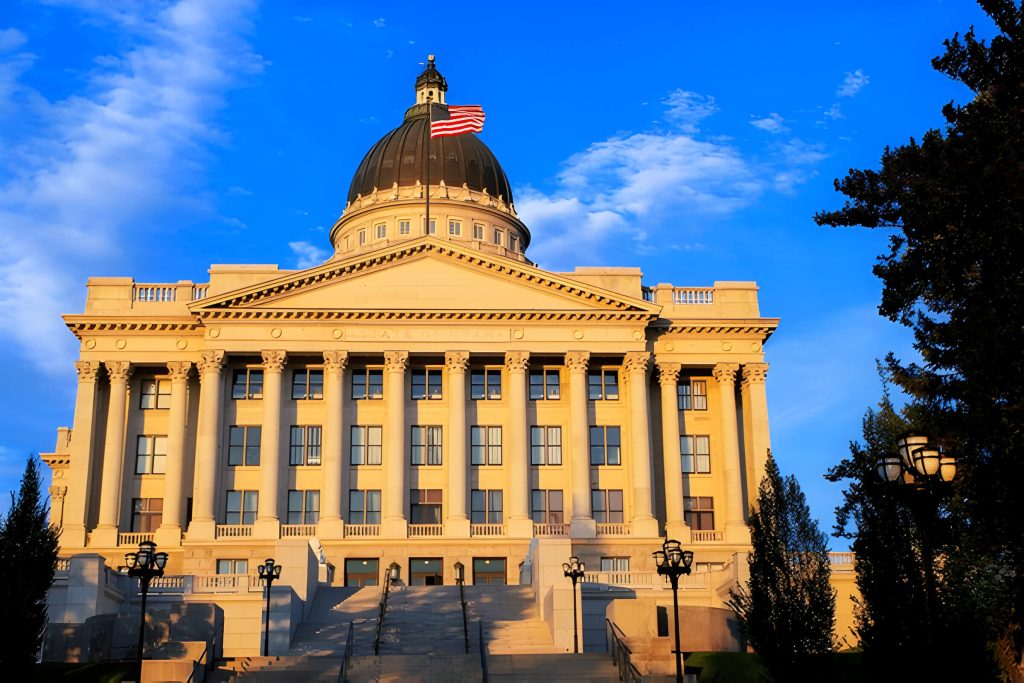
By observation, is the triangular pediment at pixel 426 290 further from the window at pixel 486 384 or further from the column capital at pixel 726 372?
the column capital at pixel 726 372

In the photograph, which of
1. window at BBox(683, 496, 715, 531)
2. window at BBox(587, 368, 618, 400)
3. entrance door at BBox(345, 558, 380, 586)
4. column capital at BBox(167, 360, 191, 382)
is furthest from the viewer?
window at BBox(587, 368, 618, 400)

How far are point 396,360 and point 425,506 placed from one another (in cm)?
763

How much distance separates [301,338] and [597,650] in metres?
29.6

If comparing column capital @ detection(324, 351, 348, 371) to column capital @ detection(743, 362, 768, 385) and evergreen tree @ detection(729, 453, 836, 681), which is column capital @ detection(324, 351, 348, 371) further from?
evergreen tree @ detection(729, 453, 836, 681)

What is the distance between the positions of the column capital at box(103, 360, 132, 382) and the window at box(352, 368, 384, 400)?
38.4ft

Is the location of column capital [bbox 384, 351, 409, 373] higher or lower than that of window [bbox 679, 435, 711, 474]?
higher

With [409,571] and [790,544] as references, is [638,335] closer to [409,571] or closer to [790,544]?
[409,571]

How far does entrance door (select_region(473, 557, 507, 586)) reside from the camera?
66250 mm

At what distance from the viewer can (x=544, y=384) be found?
237 ft

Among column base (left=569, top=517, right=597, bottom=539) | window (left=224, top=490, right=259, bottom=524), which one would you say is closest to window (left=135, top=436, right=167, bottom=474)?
window (left=224, top=490, right=259, bottom=524)

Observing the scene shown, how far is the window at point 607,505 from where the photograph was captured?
69.9m

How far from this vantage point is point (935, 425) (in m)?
32.6

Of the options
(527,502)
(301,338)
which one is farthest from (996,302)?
(301,338)

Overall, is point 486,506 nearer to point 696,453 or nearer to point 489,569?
point 489,569
